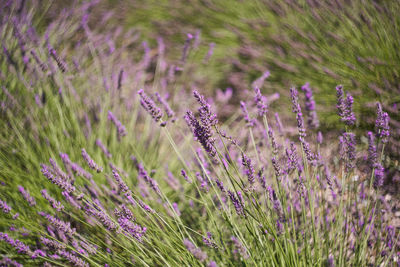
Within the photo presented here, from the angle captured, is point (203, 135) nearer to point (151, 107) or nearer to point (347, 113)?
point (151, 107)

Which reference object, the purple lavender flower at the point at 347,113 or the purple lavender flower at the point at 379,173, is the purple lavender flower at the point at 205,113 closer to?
the purple lavender flower at the point at 347,113

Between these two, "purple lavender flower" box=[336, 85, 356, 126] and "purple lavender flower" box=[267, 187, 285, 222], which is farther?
"purple lavender flower" box=[267, 187, 285, 222]

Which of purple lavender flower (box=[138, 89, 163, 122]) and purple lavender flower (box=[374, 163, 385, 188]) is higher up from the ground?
purple lavender flower (box=[138, 89, 163, 122])

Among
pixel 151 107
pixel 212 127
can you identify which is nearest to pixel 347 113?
pixel 151 107

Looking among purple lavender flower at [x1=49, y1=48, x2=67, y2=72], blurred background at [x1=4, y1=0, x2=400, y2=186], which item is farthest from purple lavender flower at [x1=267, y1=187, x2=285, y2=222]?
purple lavender flower at [x1=49, y1=48, x2=67, y2=72]

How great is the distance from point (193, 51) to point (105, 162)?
163cm

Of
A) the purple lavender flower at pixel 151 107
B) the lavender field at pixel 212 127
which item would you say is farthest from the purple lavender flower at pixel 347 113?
the purple lavender flower at pixel 151 107

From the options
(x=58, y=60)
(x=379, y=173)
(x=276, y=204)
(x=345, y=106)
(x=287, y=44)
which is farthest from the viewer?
(x=287, y=44)

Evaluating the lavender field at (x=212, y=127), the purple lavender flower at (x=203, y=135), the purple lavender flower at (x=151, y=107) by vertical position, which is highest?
the purple lavender flower at (x=151, y=107)

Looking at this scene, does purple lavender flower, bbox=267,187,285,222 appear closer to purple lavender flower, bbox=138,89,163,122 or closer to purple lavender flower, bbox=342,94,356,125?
purple lavender flower, bbox=342,94,356,125

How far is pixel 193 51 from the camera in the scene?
3051 millimetres

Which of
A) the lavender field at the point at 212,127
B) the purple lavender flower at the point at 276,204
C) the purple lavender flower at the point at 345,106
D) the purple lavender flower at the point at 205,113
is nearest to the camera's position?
the purple lavender flower at the point at 205,113

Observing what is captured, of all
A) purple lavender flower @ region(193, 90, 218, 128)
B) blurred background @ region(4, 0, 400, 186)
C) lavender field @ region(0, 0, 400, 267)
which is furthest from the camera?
blurred background @ region(4, 0, 400, 186)

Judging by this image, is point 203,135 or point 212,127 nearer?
point 203,135
